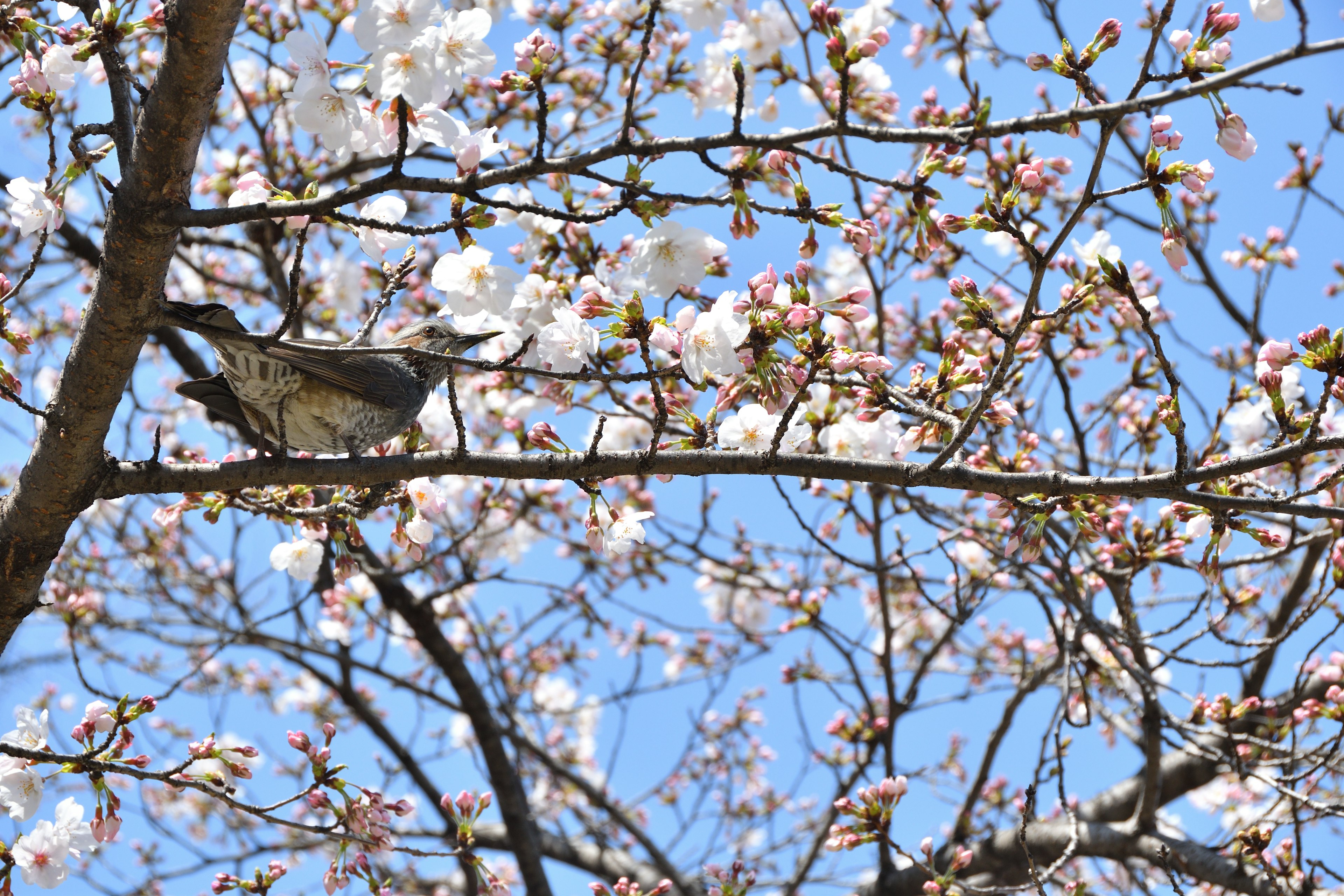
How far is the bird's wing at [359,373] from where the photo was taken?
2.57 m

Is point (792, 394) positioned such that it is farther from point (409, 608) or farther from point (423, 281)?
point (423, 281)

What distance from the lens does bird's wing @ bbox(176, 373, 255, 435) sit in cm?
272

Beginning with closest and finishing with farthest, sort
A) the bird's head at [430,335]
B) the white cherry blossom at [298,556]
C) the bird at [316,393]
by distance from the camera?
the bird at [316,393] < the white cherry blossom at [298,556] < the bird's head at [430,335]

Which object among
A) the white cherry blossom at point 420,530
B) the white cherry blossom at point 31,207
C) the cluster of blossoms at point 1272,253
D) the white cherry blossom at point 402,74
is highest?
the cluster of blossoms at point 1272,253

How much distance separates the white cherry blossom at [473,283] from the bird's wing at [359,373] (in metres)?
0.31

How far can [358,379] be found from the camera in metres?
2.79

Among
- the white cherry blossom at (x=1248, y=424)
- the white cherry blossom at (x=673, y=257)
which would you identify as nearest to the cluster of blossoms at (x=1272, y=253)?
the white cherry blossom at (x=1248, y=424)

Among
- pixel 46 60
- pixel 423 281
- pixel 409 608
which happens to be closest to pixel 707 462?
pixel 46 60

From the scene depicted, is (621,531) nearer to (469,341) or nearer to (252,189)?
(469,341)

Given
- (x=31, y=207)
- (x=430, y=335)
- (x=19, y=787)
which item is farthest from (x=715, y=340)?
(x=19, y=787)

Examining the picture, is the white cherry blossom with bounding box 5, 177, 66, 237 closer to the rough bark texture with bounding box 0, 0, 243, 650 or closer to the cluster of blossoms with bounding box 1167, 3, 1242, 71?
the rough bark texture with bounding box 0, 0, 243, 650

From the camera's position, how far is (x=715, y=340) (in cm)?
204

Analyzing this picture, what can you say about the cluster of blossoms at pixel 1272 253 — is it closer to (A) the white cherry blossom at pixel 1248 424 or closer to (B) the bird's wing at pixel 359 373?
(A) the white cherry blossom at pixel 1248 424

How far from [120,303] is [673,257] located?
1.29 metres
